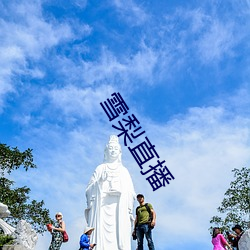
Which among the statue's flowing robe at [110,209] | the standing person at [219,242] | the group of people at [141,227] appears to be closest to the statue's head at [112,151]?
the statue's flowing robe at [110,209]

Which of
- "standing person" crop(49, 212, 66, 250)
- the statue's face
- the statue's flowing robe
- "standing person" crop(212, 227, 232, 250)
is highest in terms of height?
the statue's face

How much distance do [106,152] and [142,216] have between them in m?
5.12

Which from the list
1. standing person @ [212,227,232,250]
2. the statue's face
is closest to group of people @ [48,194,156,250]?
standing person @ [212,227,232,250]

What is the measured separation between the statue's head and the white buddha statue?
0.36 metres

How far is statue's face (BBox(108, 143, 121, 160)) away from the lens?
14734mm

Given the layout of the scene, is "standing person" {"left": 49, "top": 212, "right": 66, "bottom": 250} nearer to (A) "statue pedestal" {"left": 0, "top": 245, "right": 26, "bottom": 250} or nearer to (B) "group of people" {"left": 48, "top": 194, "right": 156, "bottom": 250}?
(B) "group of people" {"left": 48, "top": 194, "right": 156, "bottom": 250}

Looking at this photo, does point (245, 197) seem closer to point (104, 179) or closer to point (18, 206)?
point (104, 179)

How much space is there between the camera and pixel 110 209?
45.4ft

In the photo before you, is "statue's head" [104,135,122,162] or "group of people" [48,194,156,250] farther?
"statue's head" [104,135,122,162]

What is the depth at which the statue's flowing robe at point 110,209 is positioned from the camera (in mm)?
13453

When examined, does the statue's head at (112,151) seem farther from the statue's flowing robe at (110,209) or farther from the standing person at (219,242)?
the standing person at (219,242)

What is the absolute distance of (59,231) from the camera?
31.4ft

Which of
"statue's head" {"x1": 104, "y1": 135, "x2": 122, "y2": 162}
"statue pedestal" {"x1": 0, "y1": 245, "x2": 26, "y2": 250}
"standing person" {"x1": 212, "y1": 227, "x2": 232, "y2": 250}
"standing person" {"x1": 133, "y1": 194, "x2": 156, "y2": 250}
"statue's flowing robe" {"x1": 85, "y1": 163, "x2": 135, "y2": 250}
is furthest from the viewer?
"statue's head" {"x1": 104, "y1": 135, "x2": 122, "y2": 162}

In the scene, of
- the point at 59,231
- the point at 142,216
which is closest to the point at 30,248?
the point at 59,231
